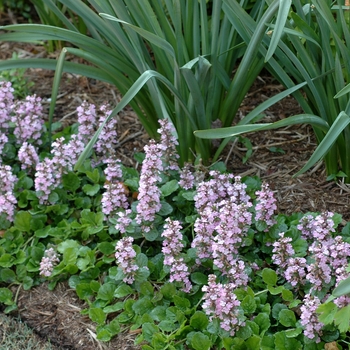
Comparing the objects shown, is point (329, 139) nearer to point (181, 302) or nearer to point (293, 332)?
point (293, 332)

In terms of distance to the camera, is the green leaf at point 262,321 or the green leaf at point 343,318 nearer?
the green leaf at point 343,318

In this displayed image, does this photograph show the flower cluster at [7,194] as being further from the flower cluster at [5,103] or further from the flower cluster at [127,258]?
the flower cluster at [127,258]

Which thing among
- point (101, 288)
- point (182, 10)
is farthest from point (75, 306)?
point (182, 10)

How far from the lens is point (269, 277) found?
2473 millimetres

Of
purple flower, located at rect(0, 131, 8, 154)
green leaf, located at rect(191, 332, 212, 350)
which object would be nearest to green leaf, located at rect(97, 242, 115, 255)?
green leaf, located at rect(191, 332, 212, 350)

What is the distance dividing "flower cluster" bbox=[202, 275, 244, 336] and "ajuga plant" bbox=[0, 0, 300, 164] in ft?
2.65

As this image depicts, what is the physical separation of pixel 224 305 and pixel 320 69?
3.95 ft

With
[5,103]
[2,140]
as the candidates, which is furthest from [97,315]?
[5,103]

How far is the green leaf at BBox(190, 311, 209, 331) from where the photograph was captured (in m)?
2.39

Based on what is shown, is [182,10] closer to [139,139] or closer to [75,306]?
[139,139]

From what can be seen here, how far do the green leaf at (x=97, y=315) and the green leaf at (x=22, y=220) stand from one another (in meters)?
0.59

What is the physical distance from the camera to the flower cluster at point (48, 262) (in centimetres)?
275

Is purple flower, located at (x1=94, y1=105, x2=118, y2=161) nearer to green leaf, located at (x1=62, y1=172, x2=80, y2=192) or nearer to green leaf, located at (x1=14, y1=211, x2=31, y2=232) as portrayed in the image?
green leaf, located at (x1=62, y1=172, x2=80, y2=192)

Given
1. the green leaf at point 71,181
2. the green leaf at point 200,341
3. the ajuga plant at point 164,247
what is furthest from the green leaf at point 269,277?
the green leaf at point 71,181
